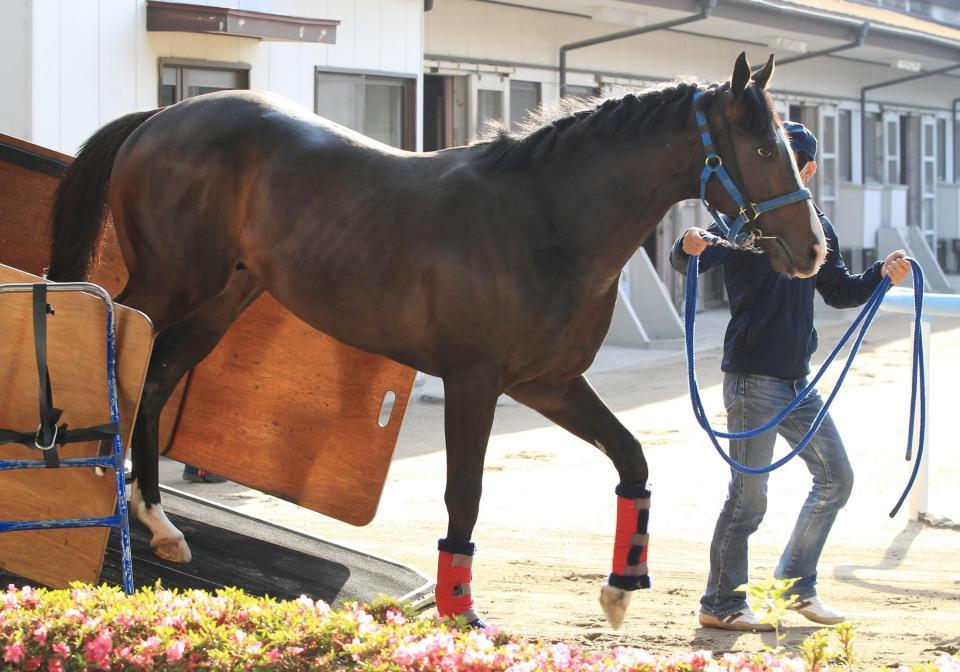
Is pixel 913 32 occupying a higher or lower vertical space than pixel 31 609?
higher

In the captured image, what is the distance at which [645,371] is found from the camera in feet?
35.8

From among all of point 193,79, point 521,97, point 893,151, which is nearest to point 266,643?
point 193,79

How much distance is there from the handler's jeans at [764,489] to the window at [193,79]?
527 cm

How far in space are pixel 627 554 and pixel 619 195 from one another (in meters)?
1.15

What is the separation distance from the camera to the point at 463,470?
368 centimetres

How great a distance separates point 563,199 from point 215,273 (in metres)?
1.31

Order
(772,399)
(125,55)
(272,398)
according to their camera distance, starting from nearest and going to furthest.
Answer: (772,399) → (272,398) → (125,55)

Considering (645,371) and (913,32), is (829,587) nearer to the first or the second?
(645,371)

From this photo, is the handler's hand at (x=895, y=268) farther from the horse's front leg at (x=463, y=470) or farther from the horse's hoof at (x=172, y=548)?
the horse's hoof at (x=172, y=548)

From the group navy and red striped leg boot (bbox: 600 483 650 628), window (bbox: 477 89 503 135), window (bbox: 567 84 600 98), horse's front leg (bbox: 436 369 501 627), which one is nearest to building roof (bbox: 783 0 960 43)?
window (bbox: 567 84 600 98)

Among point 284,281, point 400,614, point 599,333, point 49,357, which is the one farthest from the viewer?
point 284,281

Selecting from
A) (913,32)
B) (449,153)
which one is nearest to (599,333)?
(449,153)

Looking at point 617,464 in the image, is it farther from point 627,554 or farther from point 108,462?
point 108,462

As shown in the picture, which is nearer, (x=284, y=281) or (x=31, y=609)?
(x=31, y=609)
